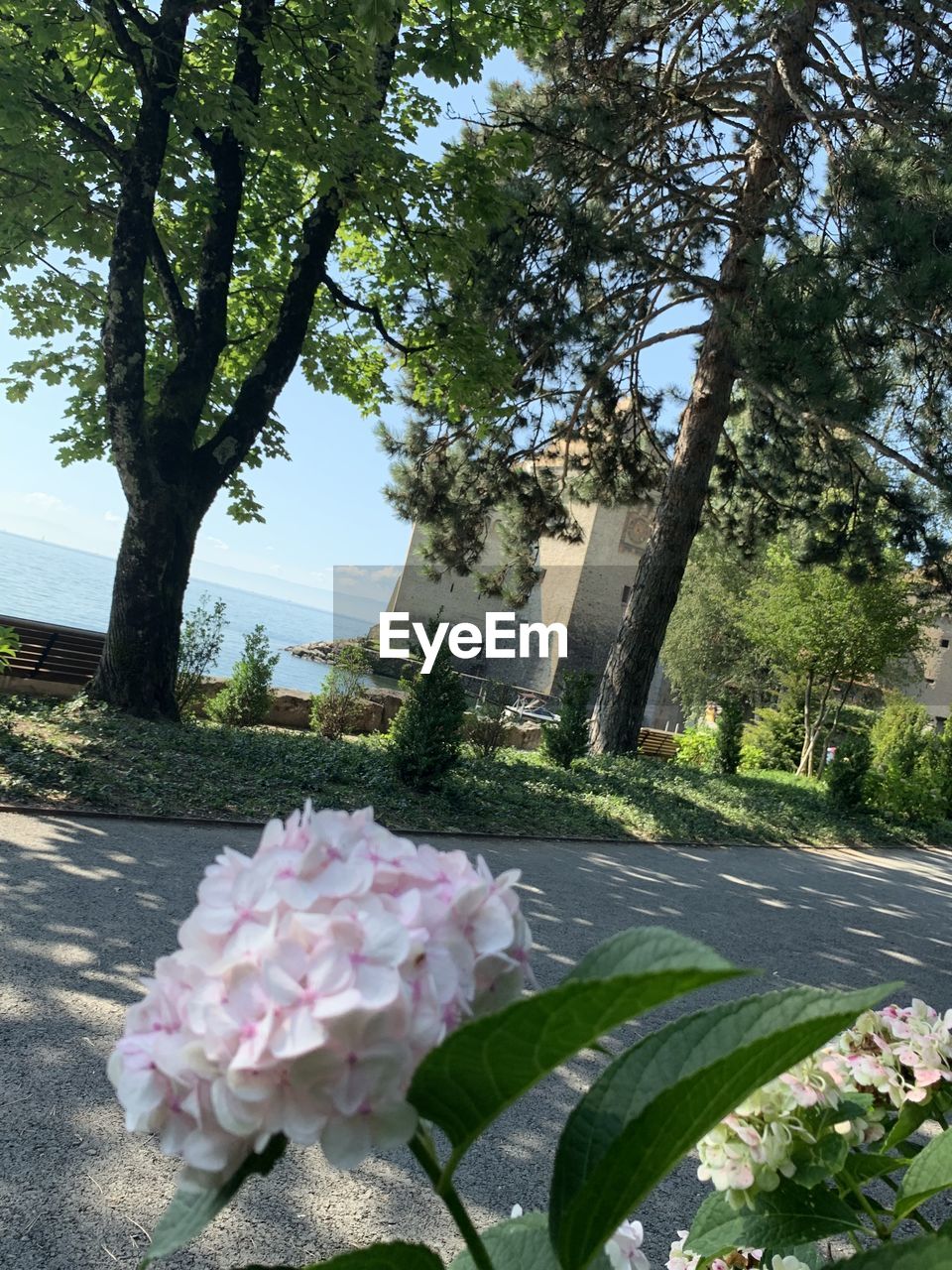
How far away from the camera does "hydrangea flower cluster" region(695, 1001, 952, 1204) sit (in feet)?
3.31

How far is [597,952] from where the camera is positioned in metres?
0.62

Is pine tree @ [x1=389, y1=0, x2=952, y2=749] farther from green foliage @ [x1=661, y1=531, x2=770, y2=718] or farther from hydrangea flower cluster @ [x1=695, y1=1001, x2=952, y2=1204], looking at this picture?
green foliage @ [x1=661, y1=531, x2=770, y2=718]

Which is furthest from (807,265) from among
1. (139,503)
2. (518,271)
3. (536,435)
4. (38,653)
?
(38,653)

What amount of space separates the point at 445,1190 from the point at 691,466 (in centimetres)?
1356

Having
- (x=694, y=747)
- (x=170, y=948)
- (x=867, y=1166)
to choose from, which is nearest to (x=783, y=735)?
(x=694, y=747)

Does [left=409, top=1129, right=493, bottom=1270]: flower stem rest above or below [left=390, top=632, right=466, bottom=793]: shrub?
above

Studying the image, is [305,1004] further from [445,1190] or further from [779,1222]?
[779,1222]

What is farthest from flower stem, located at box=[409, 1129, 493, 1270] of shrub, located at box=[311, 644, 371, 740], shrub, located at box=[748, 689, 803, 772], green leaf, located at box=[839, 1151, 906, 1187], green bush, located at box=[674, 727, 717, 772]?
shrub, located at box=[748, 689, 803, 772]

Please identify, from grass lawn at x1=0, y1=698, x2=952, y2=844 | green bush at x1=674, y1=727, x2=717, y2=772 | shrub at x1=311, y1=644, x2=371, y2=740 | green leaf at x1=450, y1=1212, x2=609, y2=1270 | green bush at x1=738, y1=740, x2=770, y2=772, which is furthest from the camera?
green bush at x1=738, y1=740, x2=770, y2=772

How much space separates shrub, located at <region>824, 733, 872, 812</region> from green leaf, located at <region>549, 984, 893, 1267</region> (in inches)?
607

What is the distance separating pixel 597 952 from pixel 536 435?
13584 millimetres

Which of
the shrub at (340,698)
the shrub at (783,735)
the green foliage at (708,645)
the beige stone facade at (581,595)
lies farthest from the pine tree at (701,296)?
the beige stone facade at (581,595)

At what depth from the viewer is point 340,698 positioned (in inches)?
550

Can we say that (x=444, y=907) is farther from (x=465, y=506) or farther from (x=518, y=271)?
(x=465, y=506)
